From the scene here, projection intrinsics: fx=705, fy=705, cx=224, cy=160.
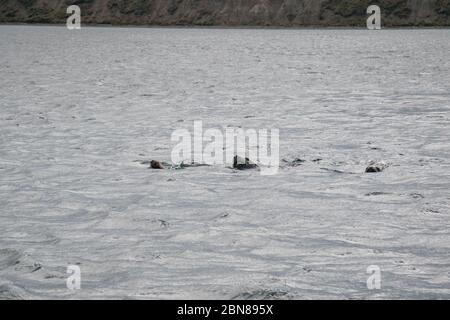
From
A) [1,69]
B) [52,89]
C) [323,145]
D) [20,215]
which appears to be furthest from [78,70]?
[20,215]

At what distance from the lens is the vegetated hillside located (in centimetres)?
12450

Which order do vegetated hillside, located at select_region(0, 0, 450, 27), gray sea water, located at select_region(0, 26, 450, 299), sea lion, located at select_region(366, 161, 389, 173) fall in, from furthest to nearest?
vegetated hillside, located at select_region(0, 0, 450, 27), sea lion, located at select_region(366, 161, 389, 173), gray sea water, located at select_region(0, 26, 450, 299)

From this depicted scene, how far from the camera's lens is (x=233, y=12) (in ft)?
441

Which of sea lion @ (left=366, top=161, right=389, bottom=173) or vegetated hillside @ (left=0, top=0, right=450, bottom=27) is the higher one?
vegetated hillside @ (left=0, top=0, right=450, bottom=27)

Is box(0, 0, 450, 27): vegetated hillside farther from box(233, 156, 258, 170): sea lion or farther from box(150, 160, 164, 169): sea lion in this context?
box(150, 160, 164, 169): sea lion

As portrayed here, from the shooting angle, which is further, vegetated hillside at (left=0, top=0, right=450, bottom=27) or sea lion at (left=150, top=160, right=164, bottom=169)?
vegetated hillside at (left=0, top=0, right=450, bottom=27)

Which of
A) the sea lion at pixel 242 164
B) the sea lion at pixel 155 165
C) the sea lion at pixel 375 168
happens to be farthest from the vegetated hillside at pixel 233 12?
the sea lion at pixel 155 165

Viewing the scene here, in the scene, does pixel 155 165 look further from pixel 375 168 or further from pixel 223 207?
pixel 375 168

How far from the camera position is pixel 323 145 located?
11570mm

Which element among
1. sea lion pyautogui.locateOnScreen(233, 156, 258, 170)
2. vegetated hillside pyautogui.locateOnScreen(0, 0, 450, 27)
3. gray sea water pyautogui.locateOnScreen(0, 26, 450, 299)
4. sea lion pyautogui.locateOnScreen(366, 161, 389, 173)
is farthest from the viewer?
vegetated hillside pyautogui.locateOnScreen(0, 0, 450, 27)

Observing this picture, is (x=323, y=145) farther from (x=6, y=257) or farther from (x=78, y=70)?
(x=78, y=70)

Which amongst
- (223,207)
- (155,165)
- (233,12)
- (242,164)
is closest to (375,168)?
(242,164)

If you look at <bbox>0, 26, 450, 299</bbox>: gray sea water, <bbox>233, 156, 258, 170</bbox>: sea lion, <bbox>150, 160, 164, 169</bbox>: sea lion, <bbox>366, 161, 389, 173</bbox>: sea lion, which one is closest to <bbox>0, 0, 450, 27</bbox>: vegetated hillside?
<bbox>0, 26, 450, 299</bbox>: gray sea water

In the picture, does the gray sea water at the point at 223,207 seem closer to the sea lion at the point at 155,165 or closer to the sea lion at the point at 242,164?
the sea lion at the point at 155,165
